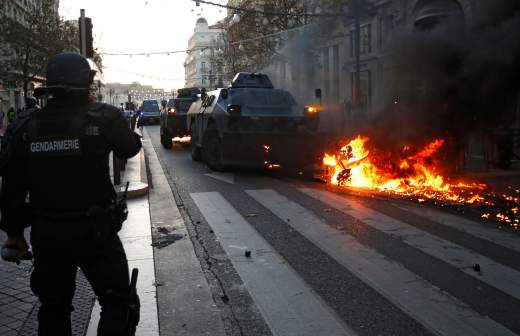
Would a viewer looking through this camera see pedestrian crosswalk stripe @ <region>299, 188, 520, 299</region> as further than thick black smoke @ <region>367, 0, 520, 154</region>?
No

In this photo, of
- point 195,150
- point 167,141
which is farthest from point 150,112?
point 195,150

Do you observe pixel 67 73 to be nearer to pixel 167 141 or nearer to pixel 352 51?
pixel 167 141

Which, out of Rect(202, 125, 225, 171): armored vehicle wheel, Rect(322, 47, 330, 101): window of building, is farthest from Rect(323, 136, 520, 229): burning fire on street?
Rect(322, 47, 330, 101): window of building

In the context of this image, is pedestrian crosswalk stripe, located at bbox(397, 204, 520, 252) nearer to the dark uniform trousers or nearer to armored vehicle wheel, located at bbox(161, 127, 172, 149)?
the dark uniform trousers

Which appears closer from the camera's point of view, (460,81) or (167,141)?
(460,81)

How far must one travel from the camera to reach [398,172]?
963cm

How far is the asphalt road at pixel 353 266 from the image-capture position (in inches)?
140

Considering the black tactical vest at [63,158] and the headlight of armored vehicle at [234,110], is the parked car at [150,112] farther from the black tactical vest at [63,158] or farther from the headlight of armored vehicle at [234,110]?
the black tactical vest at [63,158]

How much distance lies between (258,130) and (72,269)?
7.81 meters

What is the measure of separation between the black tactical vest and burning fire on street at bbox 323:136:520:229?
6466 millimetres

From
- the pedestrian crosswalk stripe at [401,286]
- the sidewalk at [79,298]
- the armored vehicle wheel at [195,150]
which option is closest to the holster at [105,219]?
the sidewalk at [79,298]

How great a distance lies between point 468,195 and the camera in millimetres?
8258

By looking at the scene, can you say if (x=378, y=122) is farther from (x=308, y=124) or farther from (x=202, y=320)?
(x=202, y=320)

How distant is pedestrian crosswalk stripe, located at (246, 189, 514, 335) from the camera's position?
11.3 feet
